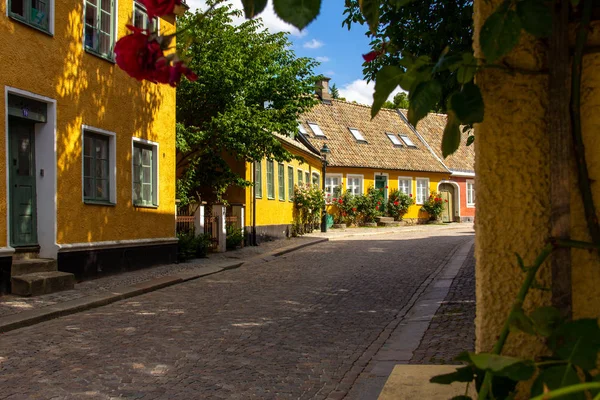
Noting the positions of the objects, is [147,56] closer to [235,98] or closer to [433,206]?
[235,98]

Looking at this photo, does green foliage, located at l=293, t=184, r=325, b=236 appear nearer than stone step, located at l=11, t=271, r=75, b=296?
No

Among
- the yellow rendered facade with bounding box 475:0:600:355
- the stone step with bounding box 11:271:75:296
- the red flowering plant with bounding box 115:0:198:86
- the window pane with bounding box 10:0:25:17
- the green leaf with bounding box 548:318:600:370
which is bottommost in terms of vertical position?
the stone step with bounding box 11:271:75:296

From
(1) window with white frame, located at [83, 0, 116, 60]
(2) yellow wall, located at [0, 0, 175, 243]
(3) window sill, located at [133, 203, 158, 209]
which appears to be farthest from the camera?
(3) window sill, located at [133, 203, 158, 209]

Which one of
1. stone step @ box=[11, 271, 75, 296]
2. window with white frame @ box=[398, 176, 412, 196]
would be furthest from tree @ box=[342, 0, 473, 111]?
window with white frame @ box=[398, 176, 412, 196]

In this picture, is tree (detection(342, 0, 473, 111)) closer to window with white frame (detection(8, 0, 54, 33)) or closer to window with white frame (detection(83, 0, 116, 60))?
window with white frame (detection(8, 0, 54, 33))

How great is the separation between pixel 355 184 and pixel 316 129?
3.73 metres

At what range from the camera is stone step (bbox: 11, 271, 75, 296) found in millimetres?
9664

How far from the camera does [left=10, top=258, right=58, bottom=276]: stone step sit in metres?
10.2

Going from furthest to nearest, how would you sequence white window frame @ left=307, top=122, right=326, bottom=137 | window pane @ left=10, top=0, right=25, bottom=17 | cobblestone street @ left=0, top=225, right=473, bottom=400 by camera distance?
white window frame @ left=307, top=122, right=326, bottom=137 < window pane @ left=10, top=0, right=25, bottom=17 < cobblestone street @ left=0, top=225, right=473, bottom=400

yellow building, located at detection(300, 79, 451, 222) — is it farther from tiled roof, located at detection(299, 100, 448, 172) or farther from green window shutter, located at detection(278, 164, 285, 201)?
green window shutter, located at detection(278, 164, 285, 201)

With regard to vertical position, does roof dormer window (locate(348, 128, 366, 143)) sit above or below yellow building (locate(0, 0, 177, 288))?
above

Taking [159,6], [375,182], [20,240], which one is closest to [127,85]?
[20,240]

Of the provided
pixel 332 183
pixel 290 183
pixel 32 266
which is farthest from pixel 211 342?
pixel 332 183

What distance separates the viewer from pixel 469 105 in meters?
1.30
